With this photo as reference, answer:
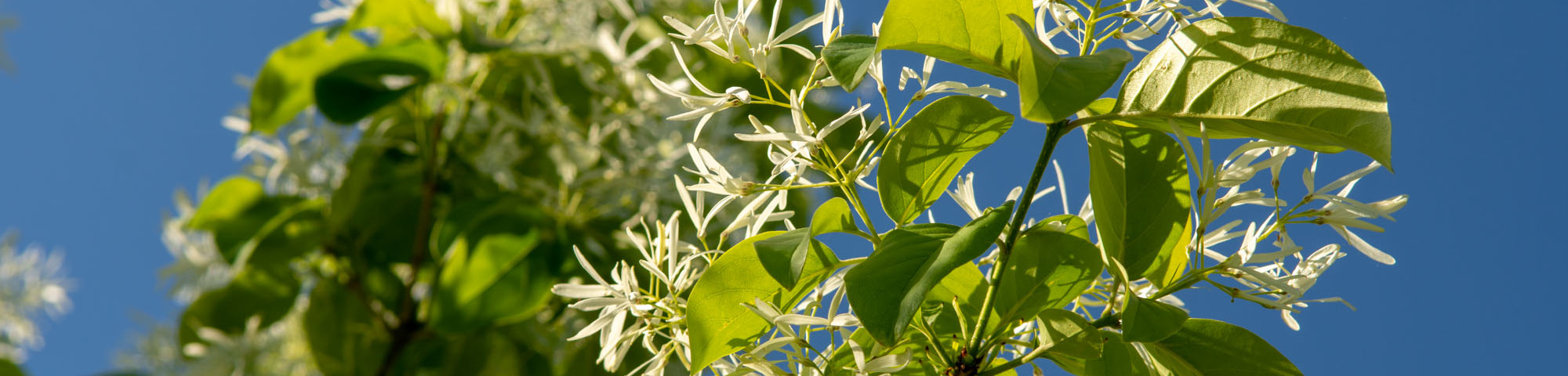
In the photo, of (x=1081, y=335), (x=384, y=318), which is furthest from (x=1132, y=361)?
(x=384, y=318)

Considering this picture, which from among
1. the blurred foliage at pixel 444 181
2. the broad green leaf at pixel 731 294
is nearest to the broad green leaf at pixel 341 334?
the blurred foliage at pixel 444 181

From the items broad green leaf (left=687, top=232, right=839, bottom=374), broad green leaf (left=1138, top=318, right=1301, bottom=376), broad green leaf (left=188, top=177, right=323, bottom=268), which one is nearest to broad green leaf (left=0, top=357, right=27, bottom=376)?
broad green leaf (left=188, top=177, right=323, bottom=268)

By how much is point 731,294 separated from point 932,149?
65 millimetres

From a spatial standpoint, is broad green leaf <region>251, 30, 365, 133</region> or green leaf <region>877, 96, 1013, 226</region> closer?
green leaf <region>877, 96, 1013, 226</region>

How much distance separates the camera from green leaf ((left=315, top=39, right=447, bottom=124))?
26.5 inches

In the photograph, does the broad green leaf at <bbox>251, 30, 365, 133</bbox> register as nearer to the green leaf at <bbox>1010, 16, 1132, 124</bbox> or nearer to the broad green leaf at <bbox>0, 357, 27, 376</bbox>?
the broad green leaf at <bbox>0, 357, 27, 376</bbox>

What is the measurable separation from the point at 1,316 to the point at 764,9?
0.89 m

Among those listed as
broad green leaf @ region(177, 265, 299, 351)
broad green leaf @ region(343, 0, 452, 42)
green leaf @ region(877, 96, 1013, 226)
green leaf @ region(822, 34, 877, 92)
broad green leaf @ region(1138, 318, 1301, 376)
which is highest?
green leaf @ region(822, 34, 877, 92)

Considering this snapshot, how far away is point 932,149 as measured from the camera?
267 mm

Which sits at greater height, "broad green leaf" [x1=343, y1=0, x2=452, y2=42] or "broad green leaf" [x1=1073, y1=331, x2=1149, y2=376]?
"broad green leaf" [x1=343, y1=0, x2=452, y2=42]

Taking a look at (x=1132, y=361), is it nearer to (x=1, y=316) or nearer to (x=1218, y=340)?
(x=1218, y=340)

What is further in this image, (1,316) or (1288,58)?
(1,316)

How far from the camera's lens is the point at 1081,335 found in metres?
0.26

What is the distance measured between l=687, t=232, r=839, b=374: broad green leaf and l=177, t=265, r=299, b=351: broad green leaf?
2.24 ft
